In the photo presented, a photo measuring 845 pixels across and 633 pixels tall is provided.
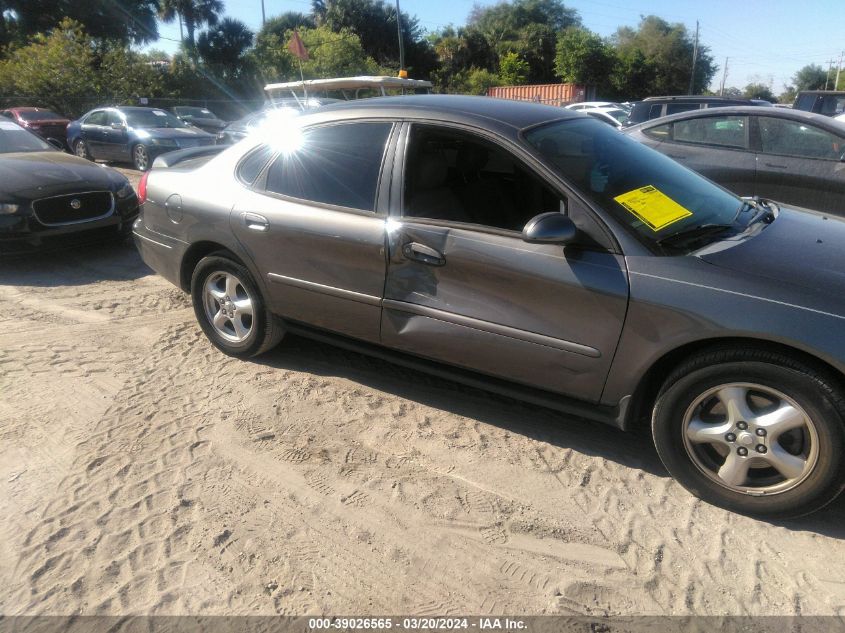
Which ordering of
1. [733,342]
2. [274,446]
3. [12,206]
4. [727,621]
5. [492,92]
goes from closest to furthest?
[727,621] < [733,342] < [274,446] < [12,206] < [492,92]

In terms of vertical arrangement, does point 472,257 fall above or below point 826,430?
above

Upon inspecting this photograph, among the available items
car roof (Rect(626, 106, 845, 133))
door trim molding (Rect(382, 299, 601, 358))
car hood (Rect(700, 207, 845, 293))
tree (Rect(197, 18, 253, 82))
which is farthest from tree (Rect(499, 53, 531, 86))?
door trim molding (Rect(382, 299, 601, 358))

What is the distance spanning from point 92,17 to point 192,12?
6.87 m

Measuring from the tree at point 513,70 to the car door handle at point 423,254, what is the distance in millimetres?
44454

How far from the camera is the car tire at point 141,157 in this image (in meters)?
12.2

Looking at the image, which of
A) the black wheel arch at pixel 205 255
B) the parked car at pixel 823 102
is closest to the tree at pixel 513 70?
the parked car at pixel 823 102

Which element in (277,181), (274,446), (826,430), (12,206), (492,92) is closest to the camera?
(826,430)

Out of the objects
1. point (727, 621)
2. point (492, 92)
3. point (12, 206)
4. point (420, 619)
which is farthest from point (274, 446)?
point (492, 92)

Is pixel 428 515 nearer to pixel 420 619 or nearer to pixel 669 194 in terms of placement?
pixel 420 619

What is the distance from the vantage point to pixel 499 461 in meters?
3.03

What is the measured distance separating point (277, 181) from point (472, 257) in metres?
1.39

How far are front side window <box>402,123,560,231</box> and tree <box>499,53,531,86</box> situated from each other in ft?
144

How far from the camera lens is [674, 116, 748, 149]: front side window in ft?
21.2

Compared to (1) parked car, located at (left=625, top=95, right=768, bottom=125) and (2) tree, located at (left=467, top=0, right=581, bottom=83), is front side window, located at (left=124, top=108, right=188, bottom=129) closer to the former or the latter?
(1) parked car, located at (left=625, top=95, right=768, bottom=125)
